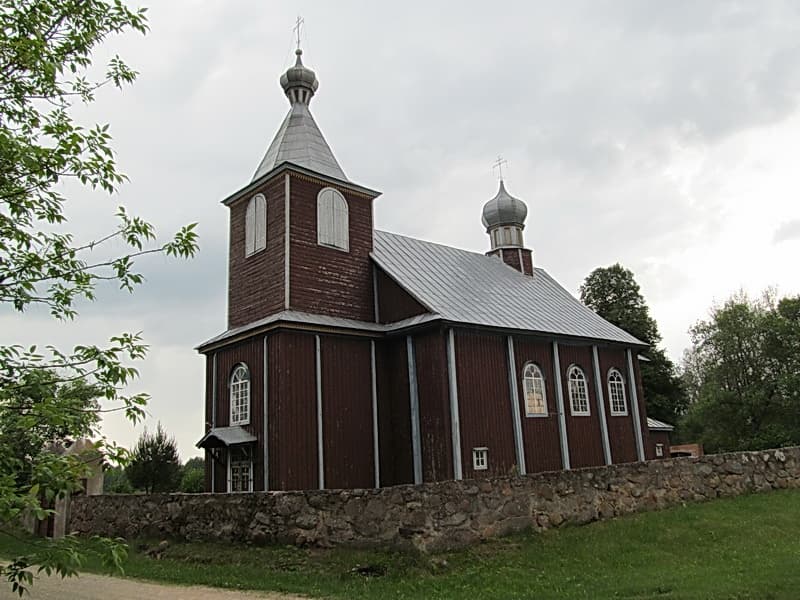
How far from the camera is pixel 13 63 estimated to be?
573 centimetres

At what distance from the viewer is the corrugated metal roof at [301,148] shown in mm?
20062

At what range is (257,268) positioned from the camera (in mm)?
19188

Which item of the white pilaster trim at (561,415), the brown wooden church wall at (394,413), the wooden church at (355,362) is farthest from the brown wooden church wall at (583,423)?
the brown wooden church wall at (394,413)

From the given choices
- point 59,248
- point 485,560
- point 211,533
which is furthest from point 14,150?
point 211,533

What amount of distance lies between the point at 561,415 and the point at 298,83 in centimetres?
1349

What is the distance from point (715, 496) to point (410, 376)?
7954 mm

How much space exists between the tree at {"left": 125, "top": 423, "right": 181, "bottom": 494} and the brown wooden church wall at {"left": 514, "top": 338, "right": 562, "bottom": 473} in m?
15.7

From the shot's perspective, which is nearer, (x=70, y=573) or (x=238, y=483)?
(x=70, y=573)

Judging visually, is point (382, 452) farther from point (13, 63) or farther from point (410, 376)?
point (13, 63)

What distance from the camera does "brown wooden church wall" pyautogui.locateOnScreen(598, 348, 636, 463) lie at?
888 inches

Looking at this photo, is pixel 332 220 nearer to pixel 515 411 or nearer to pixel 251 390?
pixel 251 390

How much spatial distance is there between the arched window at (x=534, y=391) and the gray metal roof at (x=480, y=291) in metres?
1.24

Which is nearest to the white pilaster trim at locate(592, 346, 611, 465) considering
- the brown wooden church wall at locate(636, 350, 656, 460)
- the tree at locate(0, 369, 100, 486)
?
the brown wooden church wall at locate(636, 350, 656, 460)

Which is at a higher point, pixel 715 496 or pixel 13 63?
pixel 13 63
